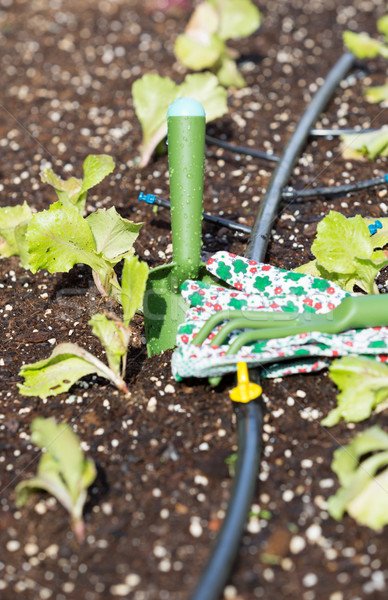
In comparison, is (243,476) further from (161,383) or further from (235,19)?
(235,19)

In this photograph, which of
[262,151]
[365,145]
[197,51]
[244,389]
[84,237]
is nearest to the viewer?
[244,389]

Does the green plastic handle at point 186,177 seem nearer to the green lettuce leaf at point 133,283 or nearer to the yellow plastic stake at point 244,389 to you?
the green lettuce leaf at point 133,283

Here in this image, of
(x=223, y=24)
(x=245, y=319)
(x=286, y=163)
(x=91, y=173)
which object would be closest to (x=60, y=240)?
(x=91, y=173)

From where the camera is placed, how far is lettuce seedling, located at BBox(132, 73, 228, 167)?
1.95m

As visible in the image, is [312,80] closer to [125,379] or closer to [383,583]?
[125,379]

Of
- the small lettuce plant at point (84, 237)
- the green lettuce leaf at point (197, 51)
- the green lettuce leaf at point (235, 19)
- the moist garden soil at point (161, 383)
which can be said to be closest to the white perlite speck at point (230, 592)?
the moist garden soil at point (161, 383)

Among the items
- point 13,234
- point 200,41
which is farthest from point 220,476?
point 200,41

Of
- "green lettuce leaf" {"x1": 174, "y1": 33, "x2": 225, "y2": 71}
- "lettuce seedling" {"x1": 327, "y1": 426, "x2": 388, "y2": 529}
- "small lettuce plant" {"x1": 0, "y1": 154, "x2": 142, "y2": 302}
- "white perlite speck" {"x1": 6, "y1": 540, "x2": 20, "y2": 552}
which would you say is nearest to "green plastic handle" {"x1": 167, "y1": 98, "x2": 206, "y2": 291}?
"small lettuce plant" {"x1": 0, "y1": 154, "x2": 142, "y2": 302}

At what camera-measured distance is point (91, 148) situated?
7.27 feet

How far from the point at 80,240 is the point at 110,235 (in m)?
0.08

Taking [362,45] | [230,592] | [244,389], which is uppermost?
[362,45]

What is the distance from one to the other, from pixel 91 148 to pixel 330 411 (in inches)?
52.5

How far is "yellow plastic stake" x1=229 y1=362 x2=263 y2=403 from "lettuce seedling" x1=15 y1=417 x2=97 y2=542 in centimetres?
33

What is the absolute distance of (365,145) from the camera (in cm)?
199
